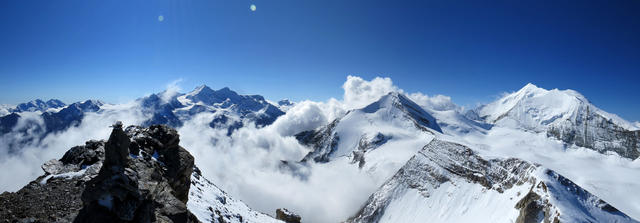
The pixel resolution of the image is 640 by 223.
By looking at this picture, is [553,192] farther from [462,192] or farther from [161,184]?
[161,184]

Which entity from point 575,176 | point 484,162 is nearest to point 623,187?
point 575,176

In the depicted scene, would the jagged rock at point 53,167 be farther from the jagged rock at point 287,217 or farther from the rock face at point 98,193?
the jagged rock at point 287,217

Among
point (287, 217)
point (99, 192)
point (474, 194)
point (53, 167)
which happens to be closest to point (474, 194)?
point (474, 194)

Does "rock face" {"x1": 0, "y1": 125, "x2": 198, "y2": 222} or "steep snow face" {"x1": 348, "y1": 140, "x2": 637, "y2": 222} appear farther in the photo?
"steep snow face" {"x1": 348, "y1": 140, "x2": 637, "y2": 222}

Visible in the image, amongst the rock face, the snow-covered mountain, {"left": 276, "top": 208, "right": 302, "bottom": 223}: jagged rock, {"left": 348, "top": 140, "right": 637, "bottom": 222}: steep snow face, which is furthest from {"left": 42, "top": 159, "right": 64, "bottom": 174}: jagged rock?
the snow-covered mountain

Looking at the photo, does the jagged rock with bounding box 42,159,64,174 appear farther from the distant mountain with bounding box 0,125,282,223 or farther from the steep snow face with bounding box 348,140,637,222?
the steep snow face with bounding box 348,140,637,222

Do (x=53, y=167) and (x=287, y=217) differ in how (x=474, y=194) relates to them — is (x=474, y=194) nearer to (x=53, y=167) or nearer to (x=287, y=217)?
(x=287, y=217)

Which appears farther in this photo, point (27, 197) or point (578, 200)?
point (578, 200)
